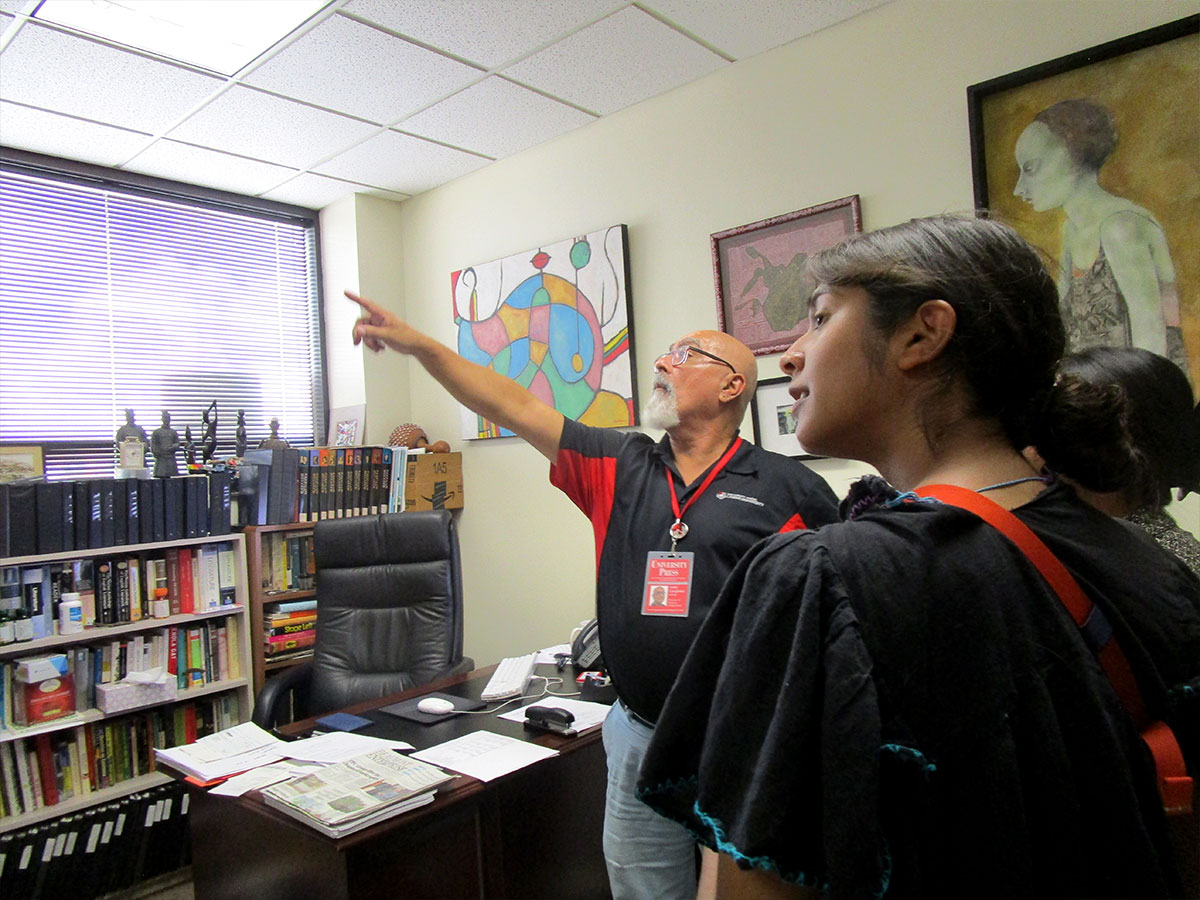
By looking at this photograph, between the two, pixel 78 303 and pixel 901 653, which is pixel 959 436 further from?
pixel 78 303

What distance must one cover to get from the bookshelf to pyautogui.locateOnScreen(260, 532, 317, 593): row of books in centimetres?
12

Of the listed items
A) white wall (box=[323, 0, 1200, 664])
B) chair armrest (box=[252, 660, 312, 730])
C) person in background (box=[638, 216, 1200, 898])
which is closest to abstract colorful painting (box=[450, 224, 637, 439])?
white wall (box=[323, 0, 1200, 664])

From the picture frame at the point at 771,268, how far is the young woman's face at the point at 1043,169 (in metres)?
0.49

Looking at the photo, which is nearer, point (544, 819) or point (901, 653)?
point (901, 653)

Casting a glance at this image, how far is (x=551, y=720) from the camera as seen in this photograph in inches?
75.4

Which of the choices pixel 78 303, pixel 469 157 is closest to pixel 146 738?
pixel 78 303

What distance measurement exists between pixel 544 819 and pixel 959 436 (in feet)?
5.22

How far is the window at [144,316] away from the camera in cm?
327

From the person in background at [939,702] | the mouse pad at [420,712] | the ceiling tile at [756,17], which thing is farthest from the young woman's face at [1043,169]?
the mouse pad at [420,712]

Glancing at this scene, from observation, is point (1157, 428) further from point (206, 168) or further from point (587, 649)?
point (206, 168)

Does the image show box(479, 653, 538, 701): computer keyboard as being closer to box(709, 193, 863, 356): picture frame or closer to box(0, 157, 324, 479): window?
box(709, 193, 863, 356): picture frame

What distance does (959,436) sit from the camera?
0.65 m

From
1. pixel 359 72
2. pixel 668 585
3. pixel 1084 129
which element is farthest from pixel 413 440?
pixel 1084 129

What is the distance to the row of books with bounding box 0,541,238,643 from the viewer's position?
277cm
